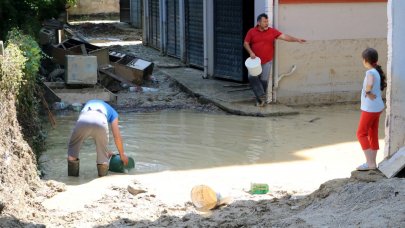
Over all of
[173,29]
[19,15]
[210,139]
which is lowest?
[210,139]

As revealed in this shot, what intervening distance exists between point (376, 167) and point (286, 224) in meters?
2.29

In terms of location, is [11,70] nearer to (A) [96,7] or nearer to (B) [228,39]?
(B) [228,39]

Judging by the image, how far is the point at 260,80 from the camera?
47.9 feet

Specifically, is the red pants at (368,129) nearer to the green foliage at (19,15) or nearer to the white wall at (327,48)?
the white wall at (327,48)

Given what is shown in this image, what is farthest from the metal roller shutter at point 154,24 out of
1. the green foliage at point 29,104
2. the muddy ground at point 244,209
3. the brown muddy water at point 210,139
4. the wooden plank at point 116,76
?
the muddy ground at point 244,209

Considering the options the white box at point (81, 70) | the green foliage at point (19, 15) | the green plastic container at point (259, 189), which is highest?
the green foliage at point (19, 15)

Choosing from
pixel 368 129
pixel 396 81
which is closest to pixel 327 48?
pixel 396 81

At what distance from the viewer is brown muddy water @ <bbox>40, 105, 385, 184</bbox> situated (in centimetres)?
1064

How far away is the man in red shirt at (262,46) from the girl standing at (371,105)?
218 inches

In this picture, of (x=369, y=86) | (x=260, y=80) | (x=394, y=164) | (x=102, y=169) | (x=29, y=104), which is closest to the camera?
(x=394, y=164)

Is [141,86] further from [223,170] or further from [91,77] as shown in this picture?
[223,170]

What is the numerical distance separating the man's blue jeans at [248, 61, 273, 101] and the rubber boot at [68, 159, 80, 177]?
5.50m

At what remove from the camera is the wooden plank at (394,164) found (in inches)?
318

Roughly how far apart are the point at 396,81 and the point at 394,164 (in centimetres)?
108
